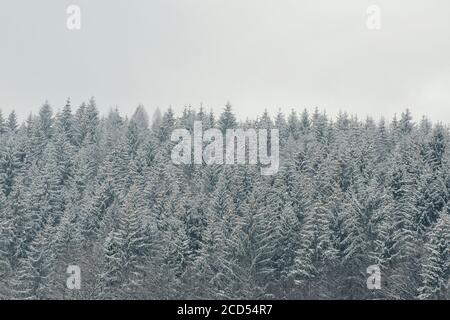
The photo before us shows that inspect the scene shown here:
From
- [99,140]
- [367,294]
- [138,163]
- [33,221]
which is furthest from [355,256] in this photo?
[99,140]

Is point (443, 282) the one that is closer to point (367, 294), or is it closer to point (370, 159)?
point (367, 294)

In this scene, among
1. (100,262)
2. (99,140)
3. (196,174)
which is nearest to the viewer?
(100,262)

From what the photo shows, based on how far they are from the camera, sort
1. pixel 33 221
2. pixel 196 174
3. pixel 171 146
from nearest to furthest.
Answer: pixel 33 221
pixel 196 174
pixel 171 146

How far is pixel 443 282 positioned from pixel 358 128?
6265 cm

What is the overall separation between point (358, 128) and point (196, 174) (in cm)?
3007

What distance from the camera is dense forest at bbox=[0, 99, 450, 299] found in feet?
206

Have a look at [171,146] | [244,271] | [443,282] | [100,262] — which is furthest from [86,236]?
[171,146]

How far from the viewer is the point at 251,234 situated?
6506cm

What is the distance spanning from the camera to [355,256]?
63.9 metres

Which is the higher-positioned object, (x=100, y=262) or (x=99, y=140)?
(x=99, y=140)

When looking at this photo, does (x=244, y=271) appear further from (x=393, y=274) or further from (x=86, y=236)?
(x=86, y=236)

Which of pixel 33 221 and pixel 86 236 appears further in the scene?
pixel 33 221

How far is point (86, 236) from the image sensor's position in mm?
74812

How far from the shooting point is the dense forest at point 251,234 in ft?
206
